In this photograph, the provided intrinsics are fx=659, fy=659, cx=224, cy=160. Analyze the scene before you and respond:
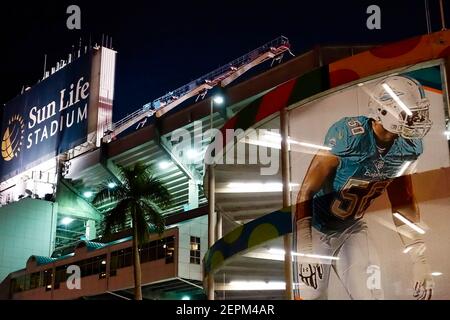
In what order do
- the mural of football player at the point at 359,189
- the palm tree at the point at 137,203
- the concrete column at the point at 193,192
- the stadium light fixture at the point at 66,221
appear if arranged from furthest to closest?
the stadium light fixture at the point at 66,221 → the concrete column at the point at 193,192 → the palm tree at the point at 137,203 → the mural of football player at the point at 359,189

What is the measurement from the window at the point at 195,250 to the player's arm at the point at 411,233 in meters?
27.3

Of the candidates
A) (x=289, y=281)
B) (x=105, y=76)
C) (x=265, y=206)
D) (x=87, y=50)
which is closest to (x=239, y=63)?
(x=105, y=76)

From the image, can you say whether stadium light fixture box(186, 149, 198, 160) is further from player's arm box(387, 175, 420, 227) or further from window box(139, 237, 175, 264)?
player's arm box(387, 175, 420, 227)

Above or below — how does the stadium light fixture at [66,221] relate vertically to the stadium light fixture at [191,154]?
below

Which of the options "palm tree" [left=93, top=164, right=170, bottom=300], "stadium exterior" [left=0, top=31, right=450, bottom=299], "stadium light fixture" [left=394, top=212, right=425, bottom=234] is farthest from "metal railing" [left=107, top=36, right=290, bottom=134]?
"stadium light fixture" [left=394, top=212, right=425, bottom=234]

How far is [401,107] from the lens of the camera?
784 inches

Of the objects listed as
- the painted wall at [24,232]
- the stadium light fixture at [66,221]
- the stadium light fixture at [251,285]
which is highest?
the stadium light fixture at [66,221]

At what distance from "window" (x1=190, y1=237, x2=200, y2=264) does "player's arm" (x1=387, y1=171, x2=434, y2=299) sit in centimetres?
2732

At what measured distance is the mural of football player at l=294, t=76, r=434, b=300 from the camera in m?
18.9

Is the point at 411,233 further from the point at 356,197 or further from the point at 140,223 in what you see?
the point at 140,223

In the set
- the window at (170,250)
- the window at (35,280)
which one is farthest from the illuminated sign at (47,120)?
the window at (170,250)

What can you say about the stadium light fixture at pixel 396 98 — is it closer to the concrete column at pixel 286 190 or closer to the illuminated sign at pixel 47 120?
the concrete column at pixel 286 190

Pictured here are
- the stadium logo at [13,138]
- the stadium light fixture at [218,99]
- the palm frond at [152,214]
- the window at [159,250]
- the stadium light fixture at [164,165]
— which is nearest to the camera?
the palm frond at [152,214]

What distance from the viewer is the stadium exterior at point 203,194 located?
2058 centimetres
